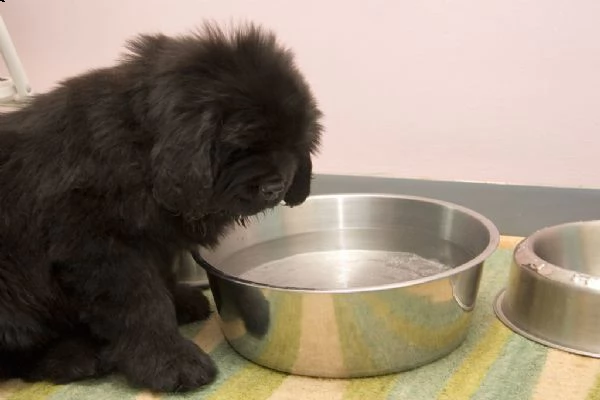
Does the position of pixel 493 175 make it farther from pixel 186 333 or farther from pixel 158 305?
pixel 158 305

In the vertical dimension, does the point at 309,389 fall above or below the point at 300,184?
below

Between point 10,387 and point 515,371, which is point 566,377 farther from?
point 10,387

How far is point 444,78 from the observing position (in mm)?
1815

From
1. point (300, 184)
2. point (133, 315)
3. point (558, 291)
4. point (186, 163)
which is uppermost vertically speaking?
point (186, 163)

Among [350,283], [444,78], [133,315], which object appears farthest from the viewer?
[444,78]

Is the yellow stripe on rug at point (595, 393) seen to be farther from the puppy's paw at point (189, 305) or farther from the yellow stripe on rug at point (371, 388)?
the puppy's paw at point (189, 305)

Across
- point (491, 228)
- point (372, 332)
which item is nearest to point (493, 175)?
point (491, 228)

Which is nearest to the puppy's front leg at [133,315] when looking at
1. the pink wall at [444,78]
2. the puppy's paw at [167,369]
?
the puppy's paw at [167,369]

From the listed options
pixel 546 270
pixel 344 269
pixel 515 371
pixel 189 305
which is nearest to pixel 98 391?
pixel 189 305

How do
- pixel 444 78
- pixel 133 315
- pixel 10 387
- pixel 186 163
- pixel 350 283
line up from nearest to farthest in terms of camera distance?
pixel 186 163
pixel 133 315
pixel 10 387
pixel 350 283
pixel 444 78

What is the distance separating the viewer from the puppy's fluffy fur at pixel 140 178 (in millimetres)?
1017

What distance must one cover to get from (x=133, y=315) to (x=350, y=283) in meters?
0.47

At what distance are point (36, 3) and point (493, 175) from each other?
56.7 inches

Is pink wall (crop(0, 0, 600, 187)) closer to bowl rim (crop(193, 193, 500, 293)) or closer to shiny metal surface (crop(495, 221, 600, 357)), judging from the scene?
shiny metal surface (crop(495, 221, 600, 357))
